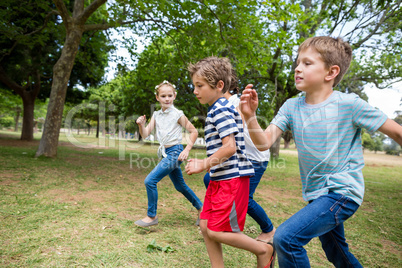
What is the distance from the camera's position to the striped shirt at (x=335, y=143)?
176cm

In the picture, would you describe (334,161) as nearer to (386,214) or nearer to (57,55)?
(386,214)

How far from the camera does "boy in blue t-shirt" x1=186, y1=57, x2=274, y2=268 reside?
6.86 ft

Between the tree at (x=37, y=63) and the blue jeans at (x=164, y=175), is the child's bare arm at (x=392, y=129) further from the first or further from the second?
the tree at (x=37, y=63)

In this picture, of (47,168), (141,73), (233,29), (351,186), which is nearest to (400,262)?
(351,186)

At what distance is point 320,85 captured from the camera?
1.96 meters

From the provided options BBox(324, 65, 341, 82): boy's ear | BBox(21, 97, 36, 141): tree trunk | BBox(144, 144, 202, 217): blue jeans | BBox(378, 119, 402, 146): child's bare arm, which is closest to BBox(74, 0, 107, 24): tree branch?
BBox(144, 144, 202, 217): blue jeans

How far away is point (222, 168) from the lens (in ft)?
7.27

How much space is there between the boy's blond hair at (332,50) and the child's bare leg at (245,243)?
1440 mm

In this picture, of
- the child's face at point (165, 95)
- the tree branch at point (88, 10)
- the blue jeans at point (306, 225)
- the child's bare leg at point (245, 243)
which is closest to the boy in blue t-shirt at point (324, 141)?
the blue jeans at point (306, 225)

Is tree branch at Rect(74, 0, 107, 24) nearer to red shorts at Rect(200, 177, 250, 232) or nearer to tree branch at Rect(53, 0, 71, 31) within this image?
tree branch at Rect(53, 0, 71, 31)

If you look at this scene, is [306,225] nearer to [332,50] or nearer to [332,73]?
[332,73]

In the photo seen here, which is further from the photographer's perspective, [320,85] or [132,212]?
[132,212]

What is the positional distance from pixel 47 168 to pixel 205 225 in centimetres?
682

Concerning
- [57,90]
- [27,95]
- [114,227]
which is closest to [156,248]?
[114,227]
